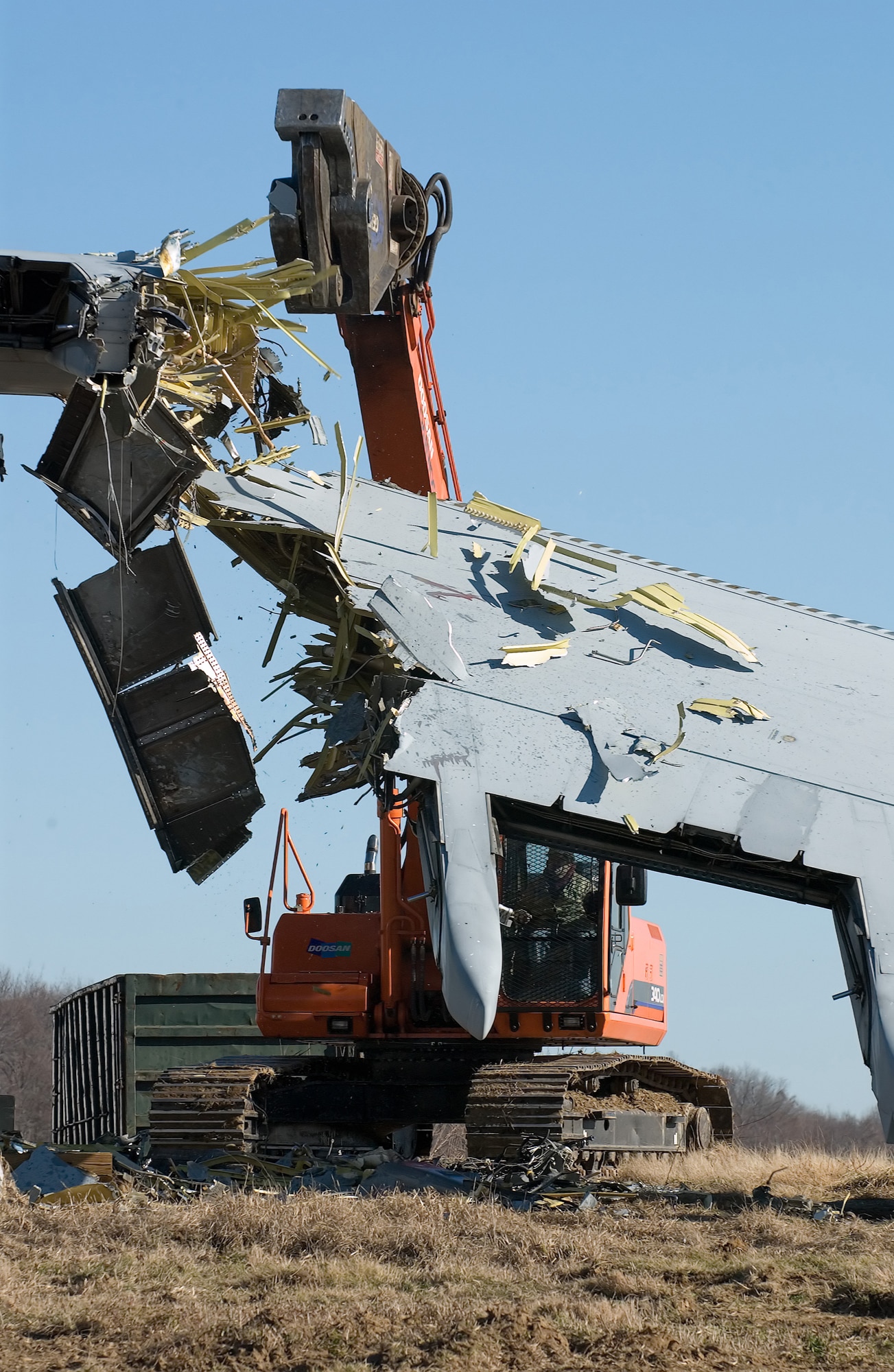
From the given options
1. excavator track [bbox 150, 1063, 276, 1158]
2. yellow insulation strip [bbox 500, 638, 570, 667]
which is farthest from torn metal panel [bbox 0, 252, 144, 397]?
excavator track [bbox 150, 1063, 276, 1158]

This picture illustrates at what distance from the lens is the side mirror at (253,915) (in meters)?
14.2

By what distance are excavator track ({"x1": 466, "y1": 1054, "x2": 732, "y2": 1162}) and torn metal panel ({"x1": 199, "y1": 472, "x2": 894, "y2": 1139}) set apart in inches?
105

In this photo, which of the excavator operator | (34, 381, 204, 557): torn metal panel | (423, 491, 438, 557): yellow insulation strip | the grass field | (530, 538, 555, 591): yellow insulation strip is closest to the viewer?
the grass field

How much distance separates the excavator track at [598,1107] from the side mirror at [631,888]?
135cm

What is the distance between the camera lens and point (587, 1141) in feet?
42.1

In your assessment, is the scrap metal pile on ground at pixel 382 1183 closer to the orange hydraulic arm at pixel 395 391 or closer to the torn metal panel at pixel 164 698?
the torn metal panel at pixel 164 698

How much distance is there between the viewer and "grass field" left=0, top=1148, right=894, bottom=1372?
6141mm

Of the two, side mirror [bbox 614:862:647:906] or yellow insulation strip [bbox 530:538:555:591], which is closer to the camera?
yellow insulation strip [bbox 530:538:555:591]

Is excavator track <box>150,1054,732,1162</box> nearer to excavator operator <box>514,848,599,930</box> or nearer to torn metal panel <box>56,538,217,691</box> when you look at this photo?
excavator operator <box>514,848,599,930</box>

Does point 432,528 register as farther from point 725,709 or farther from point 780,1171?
point 780,1171

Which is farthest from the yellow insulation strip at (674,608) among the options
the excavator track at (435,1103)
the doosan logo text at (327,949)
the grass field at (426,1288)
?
the doosan logo text at (327,949)

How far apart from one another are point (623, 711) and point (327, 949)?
15.3 ft

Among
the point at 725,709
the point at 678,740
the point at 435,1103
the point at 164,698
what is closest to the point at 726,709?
the point at 725,709

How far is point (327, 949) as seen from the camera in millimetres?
13797
